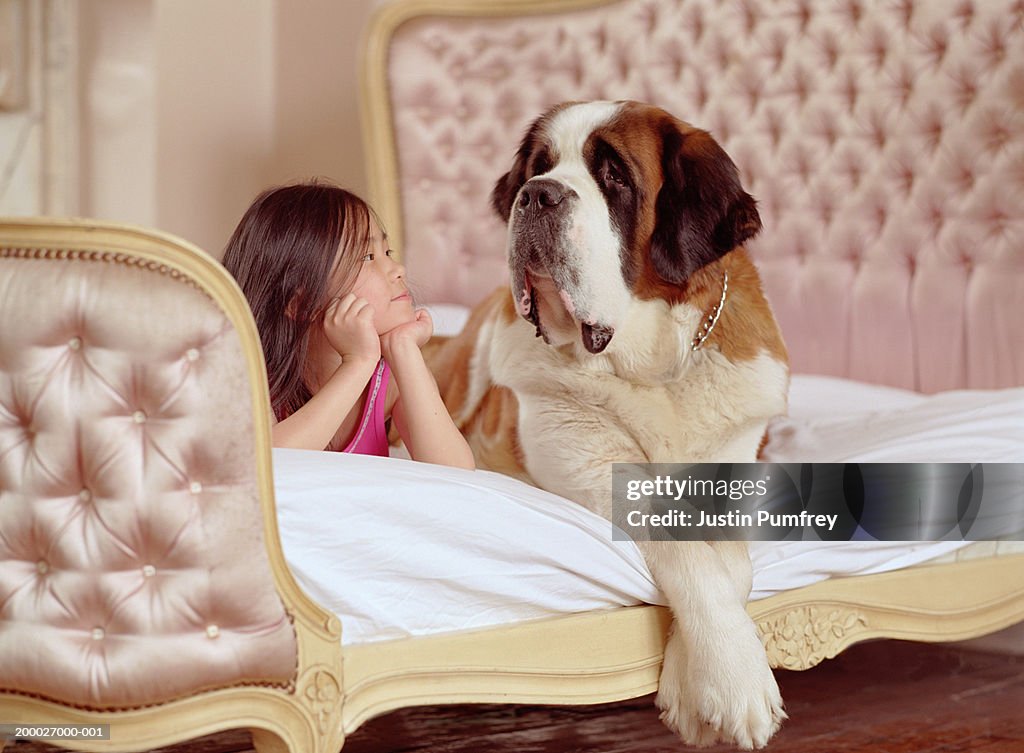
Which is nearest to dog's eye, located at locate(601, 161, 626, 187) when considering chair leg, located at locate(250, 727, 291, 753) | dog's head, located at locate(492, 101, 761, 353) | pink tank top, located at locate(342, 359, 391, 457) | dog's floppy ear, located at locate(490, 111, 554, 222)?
dog's head, located at locate(492, 101, 761, 353)

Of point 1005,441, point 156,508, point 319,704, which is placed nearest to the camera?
point 156,508

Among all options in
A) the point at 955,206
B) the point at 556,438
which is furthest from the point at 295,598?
the point at 955,206

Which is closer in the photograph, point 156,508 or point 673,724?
point 156,508

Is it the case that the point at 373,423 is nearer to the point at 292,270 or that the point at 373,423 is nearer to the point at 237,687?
the point at 292,270

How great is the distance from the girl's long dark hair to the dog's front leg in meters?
0.54

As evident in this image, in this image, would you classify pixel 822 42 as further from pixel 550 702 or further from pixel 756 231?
pixel 550 702

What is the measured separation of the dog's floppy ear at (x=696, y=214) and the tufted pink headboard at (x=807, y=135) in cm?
128

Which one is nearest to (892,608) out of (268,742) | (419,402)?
(419,402)

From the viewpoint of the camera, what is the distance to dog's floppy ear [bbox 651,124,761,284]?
153cm

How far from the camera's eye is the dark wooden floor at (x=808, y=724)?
1.80 metres

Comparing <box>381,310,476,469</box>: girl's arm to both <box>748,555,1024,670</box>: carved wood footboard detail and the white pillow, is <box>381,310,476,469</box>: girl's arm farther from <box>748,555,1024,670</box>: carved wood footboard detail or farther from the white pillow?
the white pillow

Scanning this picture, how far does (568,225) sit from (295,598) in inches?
24.0

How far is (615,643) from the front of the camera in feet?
4.77

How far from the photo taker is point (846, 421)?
223 centimetres
